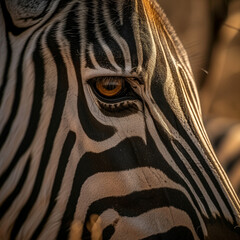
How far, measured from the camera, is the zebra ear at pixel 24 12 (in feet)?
4.85

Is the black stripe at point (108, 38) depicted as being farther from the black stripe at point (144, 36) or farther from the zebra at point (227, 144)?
the zebra at point (227, 144)

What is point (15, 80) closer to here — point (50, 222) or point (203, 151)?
point (50, 222)

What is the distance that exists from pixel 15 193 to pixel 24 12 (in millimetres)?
636

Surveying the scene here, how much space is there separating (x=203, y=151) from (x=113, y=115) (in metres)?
0.36

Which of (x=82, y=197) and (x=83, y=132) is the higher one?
(x=83, y=132)

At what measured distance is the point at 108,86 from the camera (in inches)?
57.3

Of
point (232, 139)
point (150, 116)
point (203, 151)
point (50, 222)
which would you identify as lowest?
point (232, 139)

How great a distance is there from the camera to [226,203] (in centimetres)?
149

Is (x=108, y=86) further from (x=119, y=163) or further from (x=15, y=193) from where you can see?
(x=15, y=193)

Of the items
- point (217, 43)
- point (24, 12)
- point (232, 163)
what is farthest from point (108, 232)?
point (217, 43)

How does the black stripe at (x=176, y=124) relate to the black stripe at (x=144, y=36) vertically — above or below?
below

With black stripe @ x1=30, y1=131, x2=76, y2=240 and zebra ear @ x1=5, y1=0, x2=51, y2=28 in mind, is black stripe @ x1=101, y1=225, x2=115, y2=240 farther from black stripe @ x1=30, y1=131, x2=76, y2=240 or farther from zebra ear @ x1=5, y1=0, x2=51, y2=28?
zebra ear @ x1=5, y1=0, x2=51, y2=28

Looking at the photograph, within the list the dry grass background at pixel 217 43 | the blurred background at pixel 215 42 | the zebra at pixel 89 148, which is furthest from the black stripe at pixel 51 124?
the dry grass background at pixel 217 43

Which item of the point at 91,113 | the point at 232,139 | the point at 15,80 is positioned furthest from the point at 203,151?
the point at 232,139
